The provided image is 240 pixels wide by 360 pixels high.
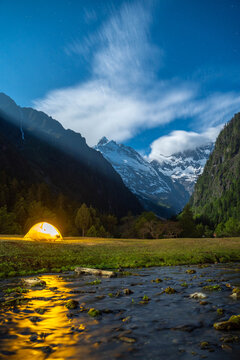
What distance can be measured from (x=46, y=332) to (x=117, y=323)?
2.98 metres

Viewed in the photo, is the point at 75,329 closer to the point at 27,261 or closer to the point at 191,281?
the point at 191,281

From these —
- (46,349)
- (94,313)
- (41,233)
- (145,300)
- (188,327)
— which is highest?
(41,233)

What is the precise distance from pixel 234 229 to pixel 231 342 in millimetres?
157131

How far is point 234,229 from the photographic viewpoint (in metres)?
147

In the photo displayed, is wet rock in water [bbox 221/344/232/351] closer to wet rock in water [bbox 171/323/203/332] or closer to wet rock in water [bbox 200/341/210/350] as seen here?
wet rock in water [bbox 200/341/210/350]

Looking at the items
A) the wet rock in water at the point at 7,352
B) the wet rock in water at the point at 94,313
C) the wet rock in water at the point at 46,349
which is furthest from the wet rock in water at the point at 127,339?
the wet rock in water at the point at 7,352

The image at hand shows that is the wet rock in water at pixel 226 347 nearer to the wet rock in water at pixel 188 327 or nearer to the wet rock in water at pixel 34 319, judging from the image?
the wet rock in water at pixel 188 327

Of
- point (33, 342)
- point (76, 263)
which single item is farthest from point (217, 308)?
point (76, 263)

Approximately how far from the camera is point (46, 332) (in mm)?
9109

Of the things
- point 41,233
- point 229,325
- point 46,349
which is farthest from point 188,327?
point 41,233

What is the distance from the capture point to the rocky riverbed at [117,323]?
762 cm

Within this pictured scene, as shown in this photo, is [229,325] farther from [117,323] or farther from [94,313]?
[94,313]

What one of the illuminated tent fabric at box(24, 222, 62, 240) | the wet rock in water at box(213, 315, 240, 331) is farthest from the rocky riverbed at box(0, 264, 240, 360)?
the illuminated tent fabric at box(24, 222, 62, 240)

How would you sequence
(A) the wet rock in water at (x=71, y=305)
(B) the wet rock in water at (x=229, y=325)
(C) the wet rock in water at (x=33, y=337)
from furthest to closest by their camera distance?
(A) the wet rock in water at (x=71, y=305) → (B) the wet rock in water at (x=229, y=325) → (C) the wet rock in water at (x=33, y=337)
